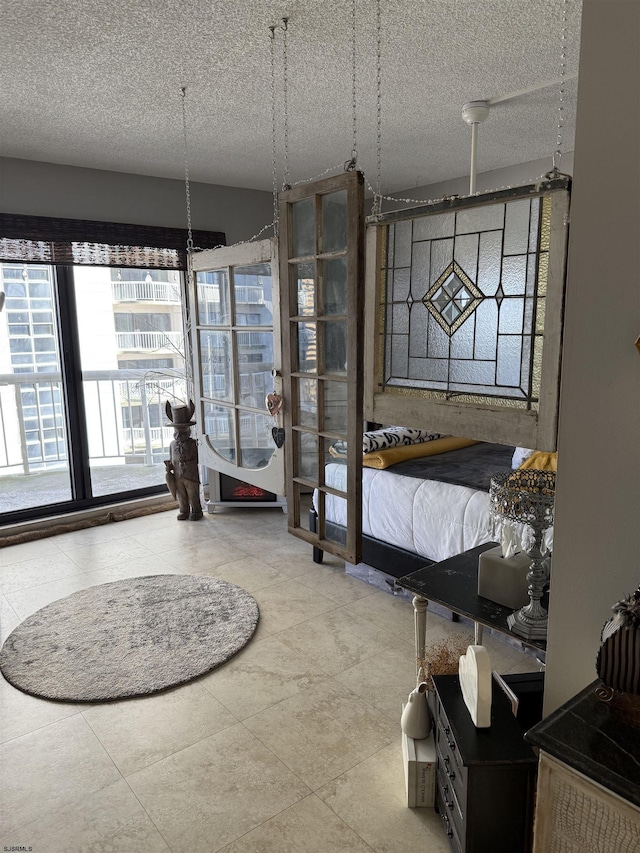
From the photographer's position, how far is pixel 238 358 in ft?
13.3

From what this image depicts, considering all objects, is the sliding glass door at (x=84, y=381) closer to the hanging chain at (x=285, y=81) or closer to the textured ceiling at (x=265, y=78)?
the textured ceiling at (x=265, y=78)

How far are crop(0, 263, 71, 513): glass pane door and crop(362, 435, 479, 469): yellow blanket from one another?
8.21 ft

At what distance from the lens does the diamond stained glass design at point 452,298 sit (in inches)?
74.9

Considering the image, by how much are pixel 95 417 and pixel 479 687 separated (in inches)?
160

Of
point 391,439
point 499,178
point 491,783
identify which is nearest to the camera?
point 491,783

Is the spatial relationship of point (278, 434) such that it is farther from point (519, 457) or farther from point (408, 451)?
point (519, 457)

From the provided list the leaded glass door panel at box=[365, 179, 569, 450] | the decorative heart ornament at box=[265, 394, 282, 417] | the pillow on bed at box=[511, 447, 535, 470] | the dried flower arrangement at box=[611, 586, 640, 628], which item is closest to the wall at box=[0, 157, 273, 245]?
the decorative heart ornament at box=[265, 394, 282, 417]

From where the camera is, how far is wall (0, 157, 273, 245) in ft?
13.0

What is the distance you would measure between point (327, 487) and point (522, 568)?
4.17ft

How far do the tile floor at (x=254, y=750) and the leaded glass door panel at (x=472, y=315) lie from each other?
3.84 ft

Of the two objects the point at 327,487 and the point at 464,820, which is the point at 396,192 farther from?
the point at 464,820

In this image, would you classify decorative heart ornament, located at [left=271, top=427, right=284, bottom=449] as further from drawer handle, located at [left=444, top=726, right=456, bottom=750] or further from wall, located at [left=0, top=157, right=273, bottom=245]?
wall, located at [left=0, top=157, right=273, bottom=245]

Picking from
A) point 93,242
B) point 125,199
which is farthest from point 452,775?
point 125,199

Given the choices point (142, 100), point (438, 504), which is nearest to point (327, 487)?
point (438, 504)
